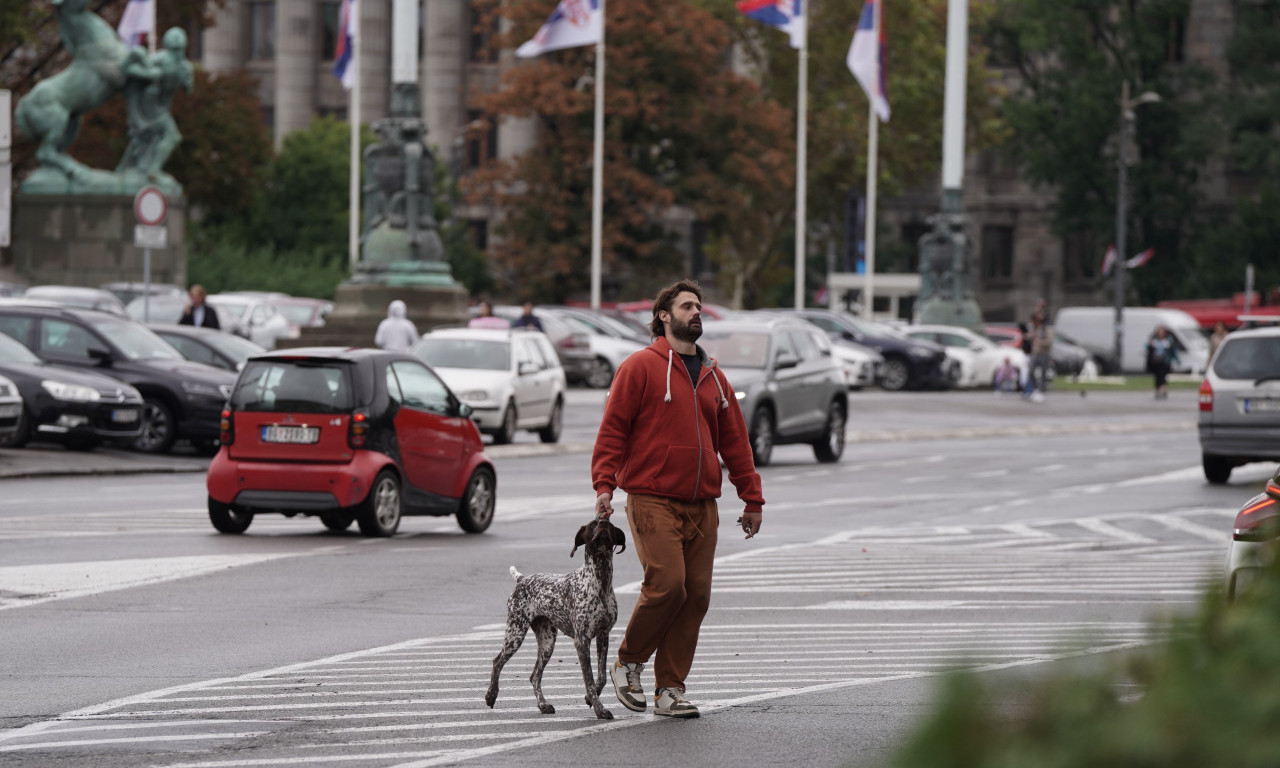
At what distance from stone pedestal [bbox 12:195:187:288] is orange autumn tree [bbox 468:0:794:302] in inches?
888

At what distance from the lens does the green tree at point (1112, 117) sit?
87.9 meters

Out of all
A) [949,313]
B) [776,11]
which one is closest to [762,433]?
[776,11]

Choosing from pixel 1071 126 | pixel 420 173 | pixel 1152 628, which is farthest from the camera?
pixel 1071 126

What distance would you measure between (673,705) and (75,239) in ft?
121

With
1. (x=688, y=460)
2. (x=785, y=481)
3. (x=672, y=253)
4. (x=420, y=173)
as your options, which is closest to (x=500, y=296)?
(x=672, y=253)

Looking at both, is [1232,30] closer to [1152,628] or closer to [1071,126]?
[1071,126]

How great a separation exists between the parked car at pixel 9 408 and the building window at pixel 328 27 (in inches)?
2792

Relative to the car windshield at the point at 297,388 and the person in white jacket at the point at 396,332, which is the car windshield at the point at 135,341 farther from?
the car windshield at the point at 297,388

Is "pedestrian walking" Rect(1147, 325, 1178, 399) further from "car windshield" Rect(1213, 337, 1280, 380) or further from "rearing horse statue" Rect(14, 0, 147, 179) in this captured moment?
"car windshield" Rect(1213, 337, 1280, 380)

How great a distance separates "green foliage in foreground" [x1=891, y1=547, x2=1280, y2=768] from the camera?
2.01 metres

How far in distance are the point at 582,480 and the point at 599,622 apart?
616 inches

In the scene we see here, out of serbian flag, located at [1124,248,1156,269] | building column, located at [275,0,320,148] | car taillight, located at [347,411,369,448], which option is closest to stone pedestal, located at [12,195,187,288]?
car taillight, located at [347,411,369,448]

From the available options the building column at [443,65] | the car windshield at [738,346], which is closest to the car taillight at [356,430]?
the car windshield at [738,346]

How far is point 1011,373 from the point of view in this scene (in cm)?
4909
